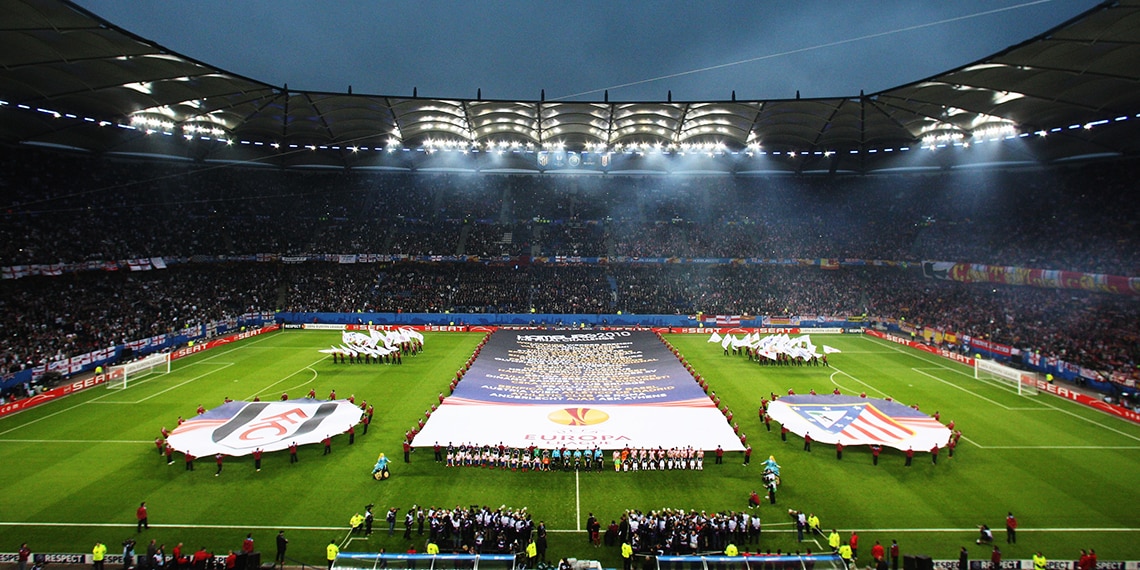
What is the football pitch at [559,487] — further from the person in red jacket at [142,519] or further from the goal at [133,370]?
the goal at [133,370]

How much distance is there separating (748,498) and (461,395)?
47.6 ft

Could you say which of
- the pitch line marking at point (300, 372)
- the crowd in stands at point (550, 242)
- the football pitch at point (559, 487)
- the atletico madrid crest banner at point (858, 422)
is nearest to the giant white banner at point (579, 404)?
the football pitch at point (559, 487)

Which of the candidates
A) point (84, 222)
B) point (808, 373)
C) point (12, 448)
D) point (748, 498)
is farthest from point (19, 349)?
point (808, 373)

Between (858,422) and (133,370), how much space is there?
128ft

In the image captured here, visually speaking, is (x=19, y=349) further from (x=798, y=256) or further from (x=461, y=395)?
(x=798, y=256)

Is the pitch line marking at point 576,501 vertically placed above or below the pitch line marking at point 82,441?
below

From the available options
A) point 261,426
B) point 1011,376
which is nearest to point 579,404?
point 261,426

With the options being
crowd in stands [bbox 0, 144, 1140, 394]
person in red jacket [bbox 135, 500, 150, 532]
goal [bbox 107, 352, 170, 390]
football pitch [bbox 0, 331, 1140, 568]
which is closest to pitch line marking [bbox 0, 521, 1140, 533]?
football pitch [bbox 0, 331, 1140, 568]

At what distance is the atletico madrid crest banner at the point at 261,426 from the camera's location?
2102cm

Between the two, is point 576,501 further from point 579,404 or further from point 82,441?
point 82,441

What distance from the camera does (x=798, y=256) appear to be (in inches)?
2350

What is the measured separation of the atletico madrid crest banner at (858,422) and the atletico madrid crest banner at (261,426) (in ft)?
64.8

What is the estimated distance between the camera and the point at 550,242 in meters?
63.4

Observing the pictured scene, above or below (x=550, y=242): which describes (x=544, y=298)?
below
